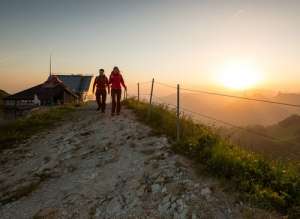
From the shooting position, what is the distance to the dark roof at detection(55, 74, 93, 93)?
57469 millimetres

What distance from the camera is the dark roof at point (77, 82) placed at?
189 feet

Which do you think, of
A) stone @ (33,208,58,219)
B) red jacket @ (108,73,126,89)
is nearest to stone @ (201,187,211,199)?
stone @ (33,208,58,219)

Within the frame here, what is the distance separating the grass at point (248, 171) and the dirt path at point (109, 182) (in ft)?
1.47

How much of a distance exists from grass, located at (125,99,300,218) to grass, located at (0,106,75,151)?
939cm

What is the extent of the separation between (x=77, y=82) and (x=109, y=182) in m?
50.3

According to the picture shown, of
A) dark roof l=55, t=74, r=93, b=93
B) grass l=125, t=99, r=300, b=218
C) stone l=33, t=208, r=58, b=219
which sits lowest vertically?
stone l=33, t=208, r=58, b=219

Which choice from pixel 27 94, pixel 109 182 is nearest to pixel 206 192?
pixel 109 182

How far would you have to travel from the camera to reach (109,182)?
32.2ft

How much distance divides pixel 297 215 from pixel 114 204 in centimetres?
430

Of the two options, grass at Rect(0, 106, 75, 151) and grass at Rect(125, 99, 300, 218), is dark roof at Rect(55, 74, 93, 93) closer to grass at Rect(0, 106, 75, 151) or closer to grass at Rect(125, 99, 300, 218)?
grass at Rect(0, 106, 75, 151)

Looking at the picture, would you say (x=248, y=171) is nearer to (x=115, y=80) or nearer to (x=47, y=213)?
(x=47, y=213)

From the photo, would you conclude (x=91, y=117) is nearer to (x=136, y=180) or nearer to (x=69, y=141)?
(x=69, y=141)

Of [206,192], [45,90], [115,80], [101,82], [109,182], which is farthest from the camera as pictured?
[45,90]

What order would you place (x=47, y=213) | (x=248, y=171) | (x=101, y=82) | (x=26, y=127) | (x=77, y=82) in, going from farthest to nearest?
(x=77, y=82), (x=101, y=82), (x=26, y=127), (x=248, y=171), (x=47, y=213)
